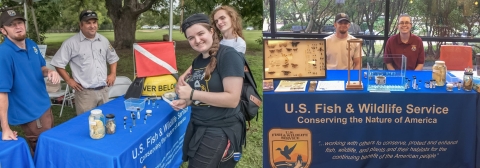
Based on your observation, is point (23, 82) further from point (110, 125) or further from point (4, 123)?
point (110, 125)

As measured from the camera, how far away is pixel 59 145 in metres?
1.81

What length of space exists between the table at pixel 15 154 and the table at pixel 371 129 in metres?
1.47

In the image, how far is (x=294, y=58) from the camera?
2826mm

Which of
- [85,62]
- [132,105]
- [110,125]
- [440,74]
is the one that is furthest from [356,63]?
[85,62]

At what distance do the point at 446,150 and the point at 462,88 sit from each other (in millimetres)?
452

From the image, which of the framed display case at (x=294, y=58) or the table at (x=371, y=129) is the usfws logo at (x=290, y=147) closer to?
the table at (x=371, y=129)

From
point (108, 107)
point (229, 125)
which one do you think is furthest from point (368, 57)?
point (108, 107)

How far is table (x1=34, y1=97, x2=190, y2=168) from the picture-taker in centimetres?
171

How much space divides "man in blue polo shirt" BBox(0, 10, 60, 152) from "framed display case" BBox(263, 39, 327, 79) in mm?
1438

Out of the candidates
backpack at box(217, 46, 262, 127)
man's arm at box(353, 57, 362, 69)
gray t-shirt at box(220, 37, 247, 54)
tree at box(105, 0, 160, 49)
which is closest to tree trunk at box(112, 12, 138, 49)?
tree at box(105, 0, 160, 49)

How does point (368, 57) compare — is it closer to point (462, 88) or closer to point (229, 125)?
point (462, 88)

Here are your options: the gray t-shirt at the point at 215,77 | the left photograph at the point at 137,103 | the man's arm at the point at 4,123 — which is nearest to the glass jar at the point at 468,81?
the left photograph at the point at 137,103

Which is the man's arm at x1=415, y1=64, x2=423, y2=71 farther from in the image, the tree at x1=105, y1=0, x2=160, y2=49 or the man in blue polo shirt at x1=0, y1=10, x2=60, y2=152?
the tree at x1=105, y1=0, x2=160, y2=49

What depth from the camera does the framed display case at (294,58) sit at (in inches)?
110
